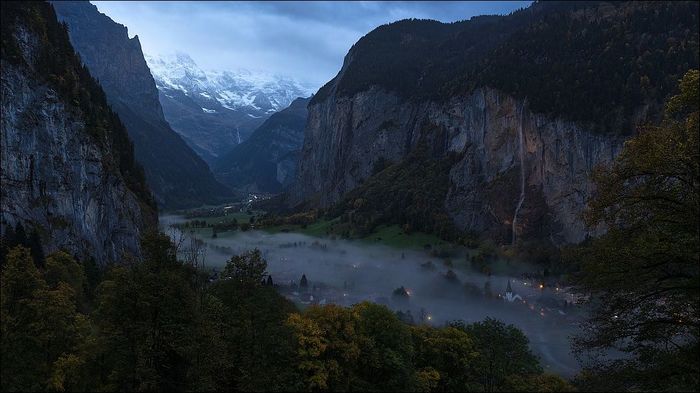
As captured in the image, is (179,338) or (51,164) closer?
(179,338)

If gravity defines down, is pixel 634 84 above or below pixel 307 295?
above

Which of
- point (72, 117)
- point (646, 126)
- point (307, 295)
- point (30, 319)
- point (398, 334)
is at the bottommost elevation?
point (307, 295)

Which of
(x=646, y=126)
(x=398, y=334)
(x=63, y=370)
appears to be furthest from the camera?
(x=398, y=334)

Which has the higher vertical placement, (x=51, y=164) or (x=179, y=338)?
(x=51, y=164)

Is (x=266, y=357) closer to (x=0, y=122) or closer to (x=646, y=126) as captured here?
(x=646, y=126)

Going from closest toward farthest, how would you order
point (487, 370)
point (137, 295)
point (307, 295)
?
point (137, 295) → point (487, 370) → point (307, 295)

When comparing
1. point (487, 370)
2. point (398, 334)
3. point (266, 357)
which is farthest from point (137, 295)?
point (487, 370)

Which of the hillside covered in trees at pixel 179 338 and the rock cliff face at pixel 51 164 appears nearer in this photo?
the hillside covered in trees at pixel 179 338

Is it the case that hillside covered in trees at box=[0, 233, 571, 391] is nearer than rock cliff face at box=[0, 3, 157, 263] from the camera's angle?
Yes
